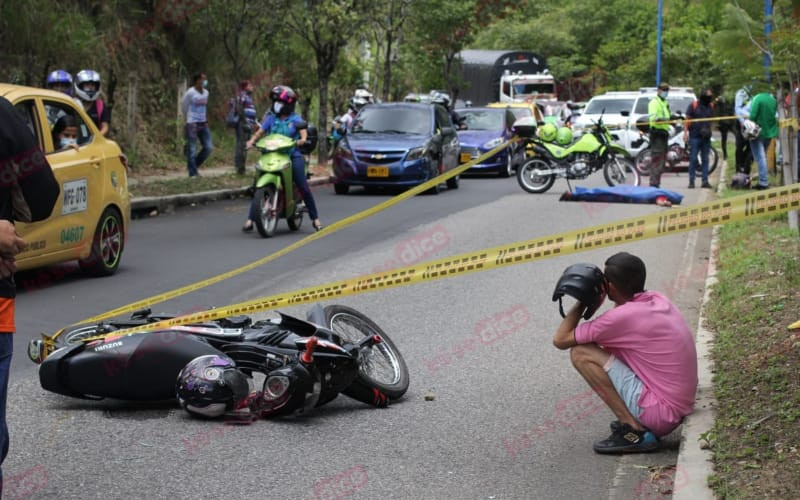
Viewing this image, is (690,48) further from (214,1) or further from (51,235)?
(51,235)

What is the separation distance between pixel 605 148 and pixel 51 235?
13.8 meters

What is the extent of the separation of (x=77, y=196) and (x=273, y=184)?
4037 mm

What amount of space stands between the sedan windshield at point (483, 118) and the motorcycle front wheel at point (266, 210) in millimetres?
14469

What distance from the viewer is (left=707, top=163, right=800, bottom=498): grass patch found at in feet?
16.3

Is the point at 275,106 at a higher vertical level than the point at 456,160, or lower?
higher

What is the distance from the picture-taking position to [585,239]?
5180 millimetres

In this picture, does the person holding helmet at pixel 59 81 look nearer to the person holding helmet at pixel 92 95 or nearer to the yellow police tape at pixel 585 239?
the person holding helmet at pixel 92 95

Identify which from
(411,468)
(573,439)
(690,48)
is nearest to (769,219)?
(573,439)

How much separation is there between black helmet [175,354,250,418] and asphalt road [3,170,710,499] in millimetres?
144

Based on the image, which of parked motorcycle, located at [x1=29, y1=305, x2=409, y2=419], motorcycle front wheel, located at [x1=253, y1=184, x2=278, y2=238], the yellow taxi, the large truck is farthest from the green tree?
the large truck

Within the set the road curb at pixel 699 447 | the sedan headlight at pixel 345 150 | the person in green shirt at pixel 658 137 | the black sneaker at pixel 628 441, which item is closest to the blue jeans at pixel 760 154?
the person in green shirt at pixel 658 137

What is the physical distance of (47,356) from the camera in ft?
20.9

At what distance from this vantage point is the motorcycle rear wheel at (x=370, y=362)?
6410mm

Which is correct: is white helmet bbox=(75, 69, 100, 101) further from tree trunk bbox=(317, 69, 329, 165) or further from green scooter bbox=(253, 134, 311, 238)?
tree trunk bbox=(317, 69, 329, 165)
